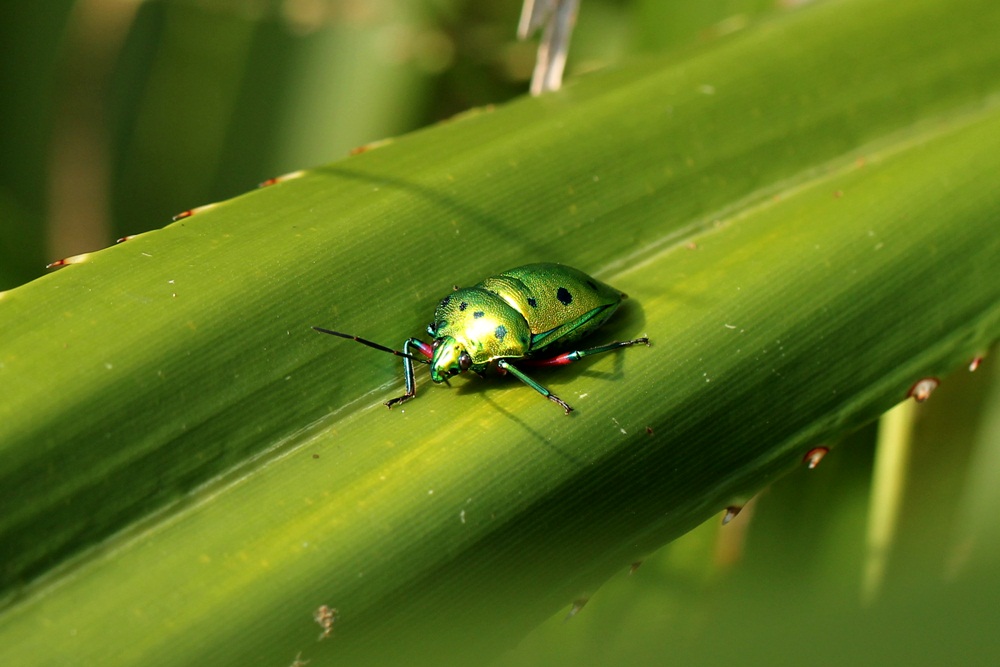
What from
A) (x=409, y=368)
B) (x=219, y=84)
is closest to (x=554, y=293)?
(x=409, y=368)

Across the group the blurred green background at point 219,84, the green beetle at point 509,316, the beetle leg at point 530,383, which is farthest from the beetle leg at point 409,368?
the blurred green background at point 219,84

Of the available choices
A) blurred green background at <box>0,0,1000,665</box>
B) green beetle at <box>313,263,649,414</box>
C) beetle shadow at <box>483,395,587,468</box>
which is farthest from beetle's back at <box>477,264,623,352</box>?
blurred green background at <box>0,0,1000,665</box>

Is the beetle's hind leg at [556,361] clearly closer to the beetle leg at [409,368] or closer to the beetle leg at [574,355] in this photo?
the beetle leg at [574,355]

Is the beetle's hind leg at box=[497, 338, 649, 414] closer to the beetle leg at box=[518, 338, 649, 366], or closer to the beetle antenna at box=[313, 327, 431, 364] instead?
the beetle leg at box=[518, 338, 649, 366]

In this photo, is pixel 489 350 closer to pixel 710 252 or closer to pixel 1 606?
pixel 710 252

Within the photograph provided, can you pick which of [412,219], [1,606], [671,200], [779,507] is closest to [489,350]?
[412,219]

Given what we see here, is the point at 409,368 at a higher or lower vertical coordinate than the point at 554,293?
lower

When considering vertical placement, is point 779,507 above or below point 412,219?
below

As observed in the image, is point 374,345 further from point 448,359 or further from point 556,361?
point 556,361
